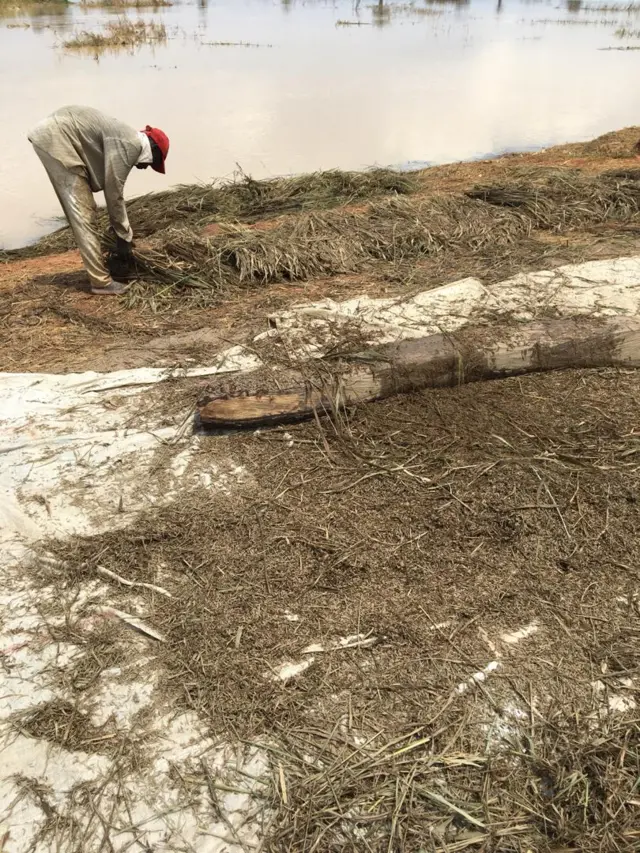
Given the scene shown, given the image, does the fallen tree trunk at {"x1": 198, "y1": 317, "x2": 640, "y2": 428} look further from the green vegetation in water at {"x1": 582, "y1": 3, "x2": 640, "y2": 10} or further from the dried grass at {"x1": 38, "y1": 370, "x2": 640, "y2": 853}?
the green vegetation in water at {"x1": 582, "y1": 3, "x2": 640, "y2": 10}

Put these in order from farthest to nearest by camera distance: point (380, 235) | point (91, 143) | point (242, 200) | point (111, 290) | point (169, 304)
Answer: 1. point (242, 200)
2. point (380, 235)
3. point (111, 290)
4. point (169, 304)
5. point (91, 143)

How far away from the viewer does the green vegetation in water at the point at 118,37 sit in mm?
15750

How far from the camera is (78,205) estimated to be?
409 centimetres

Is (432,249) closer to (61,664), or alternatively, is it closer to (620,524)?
(620,524)

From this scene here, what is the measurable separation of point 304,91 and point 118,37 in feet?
26.2

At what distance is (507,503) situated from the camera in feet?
8.25

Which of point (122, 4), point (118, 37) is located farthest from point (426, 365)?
point (122, 4)

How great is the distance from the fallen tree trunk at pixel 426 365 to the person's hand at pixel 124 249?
213 cm

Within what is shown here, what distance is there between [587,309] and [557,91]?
13.5 meters

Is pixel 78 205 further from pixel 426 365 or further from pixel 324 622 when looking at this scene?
pixel 324 622

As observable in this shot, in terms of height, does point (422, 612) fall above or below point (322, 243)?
below

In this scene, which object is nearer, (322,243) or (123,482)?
(123,482)

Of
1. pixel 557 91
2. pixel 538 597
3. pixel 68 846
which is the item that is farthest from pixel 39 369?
pixel 557 91

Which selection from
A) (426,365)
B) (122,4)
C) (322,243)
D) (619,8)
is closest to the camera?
(426,365)
